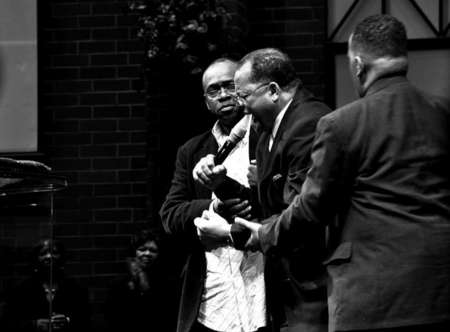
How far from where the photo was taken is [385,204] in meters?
4.83

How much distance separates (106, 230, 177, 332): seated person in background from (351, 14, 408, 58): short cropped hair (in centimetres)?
428

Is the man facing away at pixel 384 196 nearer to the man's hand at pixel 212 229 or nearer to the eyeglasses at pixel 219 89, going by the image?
the man's hand at pixel 212 229

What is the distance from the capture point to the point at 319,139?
494 centimetres

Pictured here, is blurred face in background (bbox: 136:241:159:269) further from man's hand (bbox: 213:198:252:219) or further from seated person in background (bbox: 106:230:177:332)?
man's hand (bbox: 213:198:252:219)

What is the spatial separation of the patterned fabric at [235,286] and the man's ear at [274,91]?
0.53 meters

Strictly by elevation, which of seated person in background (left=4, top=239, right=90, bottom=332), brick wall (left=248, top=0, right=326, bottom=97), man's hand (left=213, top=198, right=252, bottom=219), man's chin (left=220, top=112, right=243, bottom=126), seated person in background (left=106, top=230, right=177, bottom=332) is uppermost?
brick wall (left=248, top=0, right=326, bottom=97)

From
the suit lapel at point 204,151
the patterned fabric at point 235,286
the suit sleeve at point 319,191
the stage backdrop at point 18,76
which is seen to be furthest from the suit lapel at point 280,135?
the stage backdrop at point 18,76

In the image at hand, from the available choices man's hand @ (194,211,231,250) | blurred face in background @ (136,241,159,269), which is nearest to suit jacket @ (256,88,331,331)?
man's hand @ (194,211,231,250)

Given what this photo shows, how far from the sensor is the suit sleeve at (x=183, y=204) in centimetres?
649

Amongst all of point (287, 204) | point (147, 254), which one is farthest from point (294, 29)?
point (287, 204)

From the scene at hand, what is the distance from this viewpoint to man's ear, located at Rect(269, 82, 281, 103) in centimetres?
589

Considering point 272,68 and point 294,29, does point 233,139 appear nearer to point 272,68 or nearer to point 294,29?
point 272,68

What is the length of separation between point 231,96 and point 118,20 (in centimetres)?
315

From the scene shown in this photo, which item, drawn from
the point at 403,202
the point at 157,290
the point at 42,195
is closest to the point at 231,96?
the point at 42,195
